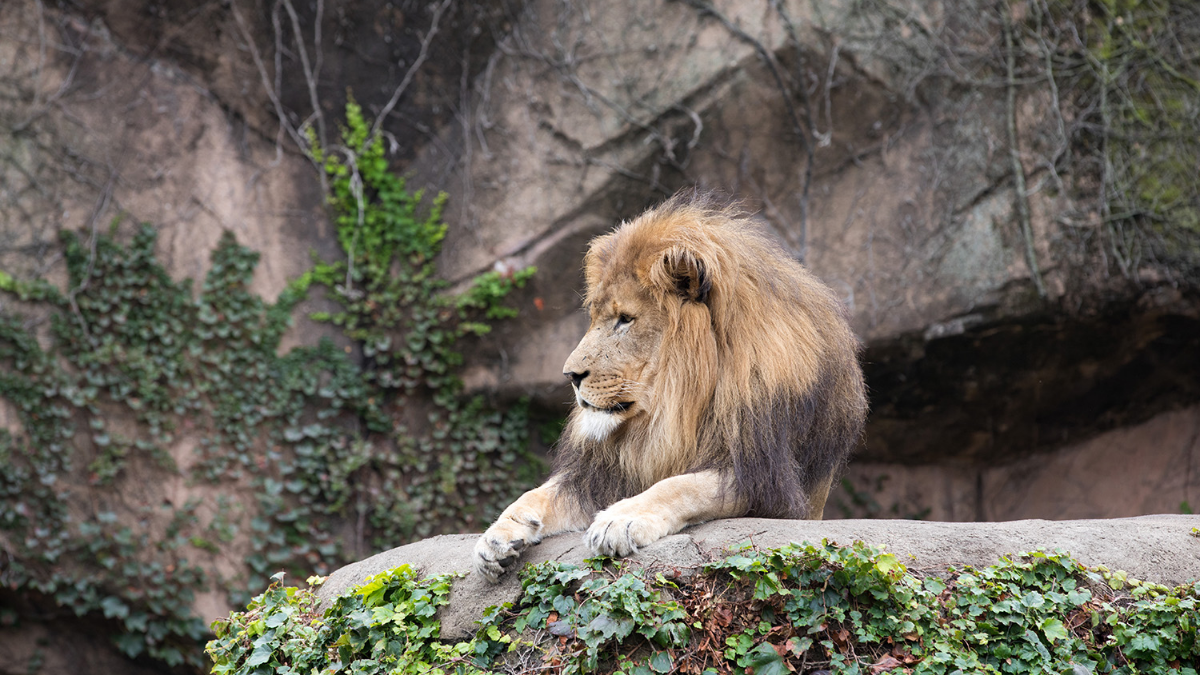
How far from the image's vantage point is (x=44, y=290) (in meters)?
6.57

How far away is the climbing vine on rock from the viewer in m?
6.55

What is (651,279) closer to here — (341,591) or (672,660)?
(672,660)

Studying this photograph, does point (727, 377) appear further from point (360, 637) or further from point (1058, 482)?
point (1058, 482)

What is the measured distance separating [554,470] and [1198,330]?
5.35 metres

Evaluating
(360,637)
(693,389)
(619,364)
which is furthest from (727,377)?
(360,637)

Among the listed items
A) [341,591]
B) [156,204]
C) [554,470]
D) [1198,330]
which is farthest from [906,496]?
[156,204]

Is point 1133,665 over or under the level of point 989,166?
under

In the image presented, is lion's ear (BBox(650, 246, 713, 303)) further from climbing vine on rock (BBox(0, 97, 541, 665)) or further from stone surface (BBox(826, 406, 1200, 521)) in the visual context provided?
stone surface (BBox(826, 406, 1200, 521))

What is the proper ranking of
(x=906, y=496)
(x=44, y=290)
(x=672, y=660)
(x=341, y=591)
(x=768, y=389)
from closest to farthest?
(x=672, y=660) < (x=768, y=389) < (x=341, y=591) < (x=44, y=290) < (x=906, y=496)

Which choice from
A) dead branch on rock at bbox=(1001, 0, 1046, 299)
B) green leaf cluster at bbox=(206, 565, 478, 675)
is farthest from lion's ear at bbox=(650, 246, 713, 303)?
dead branch on rock at bbox=(1001, 0, 1046, 299)

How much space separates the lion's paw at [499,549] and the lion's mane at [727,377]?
0.40 m

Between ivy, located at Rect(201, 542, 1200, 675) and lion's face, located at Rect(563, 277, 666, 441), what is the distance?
0.58 meters

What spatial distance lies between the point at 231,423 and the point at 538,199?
9.15ft

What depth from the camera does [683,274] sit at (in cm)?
337
